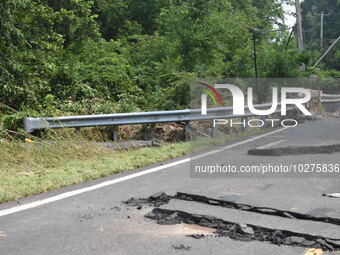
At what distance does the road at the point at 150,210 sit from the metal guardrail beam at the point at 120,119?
2.41 metres

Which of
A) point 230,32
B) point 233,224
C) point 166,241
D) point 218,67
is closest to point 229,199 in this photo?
point 233,224

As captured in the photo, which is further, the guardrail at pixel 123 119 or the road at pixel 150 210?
the guardrail at pixel 123 119

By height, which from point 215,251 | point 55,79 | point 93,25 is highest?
point 93,25

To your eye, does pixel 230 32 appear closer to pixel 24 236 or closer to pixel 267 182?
pixel 267 182

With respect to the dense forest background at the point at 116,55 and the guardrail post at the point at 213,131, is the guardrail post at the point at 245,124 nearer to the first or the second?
the guardrail post at the point at 213,131

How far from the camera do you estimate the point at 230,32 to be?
72.4ft

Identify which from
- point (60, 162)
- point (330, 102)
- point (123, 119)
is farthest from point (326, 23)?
point (60, 162)

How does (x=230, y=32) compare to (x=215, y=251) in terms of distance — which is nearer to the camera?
(x=215, y=251)

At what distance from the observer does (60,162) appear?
25.7 ft

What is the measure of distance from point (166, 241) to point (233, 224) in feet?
2.30

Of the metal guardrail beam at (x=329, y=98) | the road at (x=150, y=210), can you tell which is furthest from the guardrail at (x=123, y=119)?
the metal guardrail beam at (x=329, y=98)

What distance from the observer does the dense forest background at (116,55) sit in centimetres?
1127

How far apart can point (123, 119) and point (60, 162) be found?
224 centimetres

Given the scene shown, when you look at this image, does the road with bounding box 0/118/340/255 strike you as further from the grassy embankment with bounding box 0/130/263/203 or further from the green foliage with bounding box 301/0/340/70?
the green foliage with bounding box 301/0/340/70
